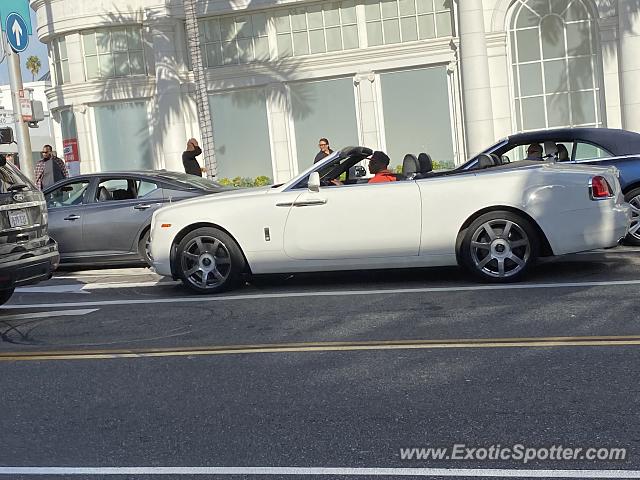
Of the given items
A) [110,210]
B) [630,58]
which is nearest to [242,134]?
[630,58]

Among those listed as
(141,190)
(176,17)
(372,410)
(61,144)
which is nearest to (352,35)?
(176,17)

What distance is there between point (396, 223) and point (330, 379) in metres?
3.44

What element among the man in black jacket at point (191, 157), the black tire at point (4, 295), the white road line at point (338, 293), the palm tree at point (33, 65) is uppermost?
the palm tree at point (33, 65)

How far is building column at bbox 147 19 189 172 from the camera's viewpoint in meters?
24.2

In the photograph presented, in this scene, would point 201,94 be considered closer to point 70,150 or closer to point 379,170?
point 70,150

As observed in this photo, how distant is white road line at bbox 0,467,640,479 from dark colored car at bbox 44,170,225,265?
7496 millimetres

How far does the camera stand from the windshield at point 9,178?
852 cm

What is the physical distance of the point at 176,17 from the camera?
79.4ft

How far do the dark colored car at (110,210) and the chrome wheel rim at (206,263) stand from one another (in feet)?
7.93

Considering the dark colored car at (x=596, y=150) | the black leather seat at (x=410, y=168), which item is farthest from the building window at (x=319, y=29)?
the black leather seat at (x=410, y=168)

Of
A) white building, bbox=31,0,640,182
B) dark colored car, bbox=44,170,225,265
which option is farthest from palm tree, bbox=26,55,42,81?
dark colored car, bbox=44,170,225,265

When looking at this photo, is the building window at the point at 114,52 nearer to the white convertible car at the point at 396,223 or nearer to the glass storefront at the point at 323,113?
the glass storefront at the point at 323,113

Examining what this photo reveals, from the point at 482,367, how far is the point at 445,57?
57.4 feet

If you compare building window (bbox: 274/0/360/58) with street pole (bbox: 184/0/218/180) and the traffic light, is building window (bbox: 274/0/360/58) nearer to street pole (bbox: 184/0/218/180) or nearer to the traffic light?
street pole (bbox: 184/0/218/180)
